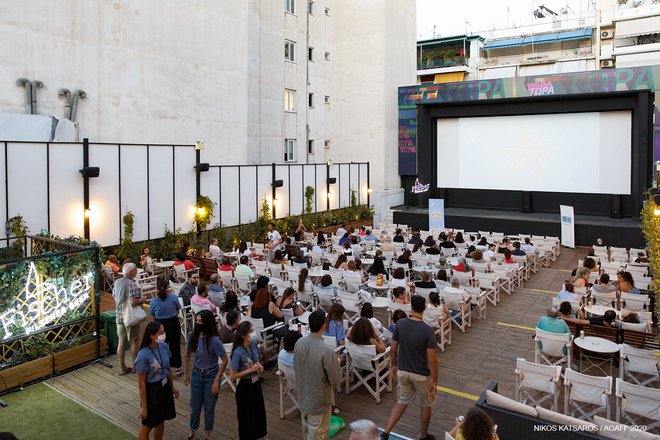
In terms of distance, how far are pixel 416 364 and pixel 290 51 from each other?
1000 inches

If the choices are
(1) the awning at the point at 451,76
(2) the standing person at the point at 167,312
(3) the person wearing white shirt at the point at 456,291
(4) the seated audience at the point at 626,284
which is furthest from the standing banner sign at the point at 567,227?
(1) the awning at the point at 451,76

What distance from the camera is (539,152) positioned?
2603 centimetres

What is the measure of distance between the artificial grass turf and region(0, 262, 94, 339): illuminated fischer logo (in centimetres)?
108

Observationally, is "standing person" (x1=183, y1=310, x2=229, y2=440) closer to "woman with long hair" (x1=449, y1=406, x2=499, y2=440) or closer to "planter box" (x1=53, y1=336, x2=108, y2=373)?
"woman with long hair" (x1=449, y1=406, x2=499, y2=440)

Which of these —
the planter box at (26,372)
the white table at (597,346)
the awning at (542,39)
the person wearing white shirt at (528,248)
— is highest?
the awning at (542,39)

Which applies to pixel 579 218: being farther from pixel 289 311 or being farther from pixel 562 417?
pixel 562 417

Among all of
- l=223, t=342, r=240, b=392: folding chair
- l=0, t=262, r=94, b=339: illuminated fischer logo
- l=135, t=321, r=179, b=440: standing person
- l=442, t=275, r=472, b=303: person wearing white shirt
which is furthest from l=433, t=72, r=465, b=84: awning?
l=135, t=321, r=179, b=440: standing person

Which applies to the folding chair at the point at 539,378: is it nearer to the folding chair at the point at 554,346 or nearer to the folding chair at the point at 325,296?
the folding chair at the point at 554,346

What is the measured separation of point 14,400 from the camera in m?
7.50

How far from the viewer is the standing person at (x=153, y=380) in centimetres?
544

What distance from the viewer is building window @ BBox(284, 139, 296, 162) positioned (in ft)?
93.3

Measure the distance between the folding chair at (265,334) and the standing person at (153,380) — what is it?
2.44m

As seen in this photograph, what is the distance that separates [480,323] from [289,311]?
4412mm

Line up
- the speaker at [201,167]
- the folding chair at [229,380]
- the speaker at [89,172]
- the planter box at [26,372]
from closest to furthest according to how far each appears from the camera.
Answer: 1. the folding chair at [229,380]
2. the planter box at [26,372]
3. the speaker at [89,172]
4. the speaker at [201,167]
